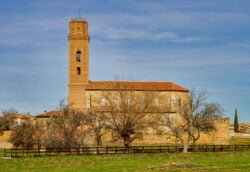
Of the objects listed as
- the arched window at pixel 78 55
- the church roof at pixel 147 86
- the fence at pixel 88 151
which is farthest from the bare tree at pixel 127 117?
the arched window at pixel 78 55

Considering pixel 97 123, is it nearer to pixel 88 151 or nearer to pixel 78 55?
pixel 88 151

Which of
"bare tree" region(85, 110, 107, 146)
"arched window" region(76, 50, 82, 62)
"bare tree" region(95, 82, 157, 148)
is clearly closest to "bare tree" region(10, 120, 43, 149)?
"bare tree" region(85, 110, 107, 146)

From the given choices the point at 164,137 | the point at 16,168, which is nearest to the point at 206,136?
the point at 164,137

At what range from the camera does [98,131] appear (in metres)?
58.9

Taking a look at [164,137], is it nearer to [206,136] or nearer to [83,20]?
[206,136]

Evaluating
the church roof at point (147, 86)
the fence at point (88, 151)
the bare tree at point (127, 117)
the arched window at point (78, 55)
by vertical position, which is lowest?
the fence at point (88, 151)

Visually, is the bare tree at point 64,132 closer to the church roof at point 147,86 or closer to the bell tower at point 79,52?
the church roof at point 147,86

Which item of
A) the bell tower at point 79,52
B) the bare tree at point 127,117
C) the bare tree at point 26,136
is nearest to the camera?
the bare tree at point 127,117

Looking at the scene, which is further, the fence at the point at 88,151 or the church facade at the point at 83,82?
the church facade at the point at 83,82

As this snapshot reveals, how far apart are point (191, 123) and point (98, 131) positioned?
34.6 feet

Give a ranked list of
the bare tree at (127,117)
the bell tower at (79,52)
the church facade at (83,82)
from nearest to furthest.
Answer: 1. the bare tree at (127,117)
2. the church facade at (83,82)
3. the bell tower at (79,52)

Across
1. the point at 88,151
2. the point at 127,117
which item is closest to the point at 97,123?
the point at 127,117

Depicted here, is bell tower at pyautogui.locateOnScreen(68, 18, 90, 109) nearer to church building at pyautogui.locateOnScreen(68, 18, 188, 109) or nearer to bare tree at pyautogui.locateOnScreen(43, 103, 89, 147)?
church building at pyautogui.locateOnScreen(68, 18, 188, 109)

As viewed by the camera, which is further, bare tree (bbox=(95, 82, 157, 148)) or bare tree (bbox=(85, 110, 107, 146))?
bare tree (bbox=(85, 110, 107, 146))
